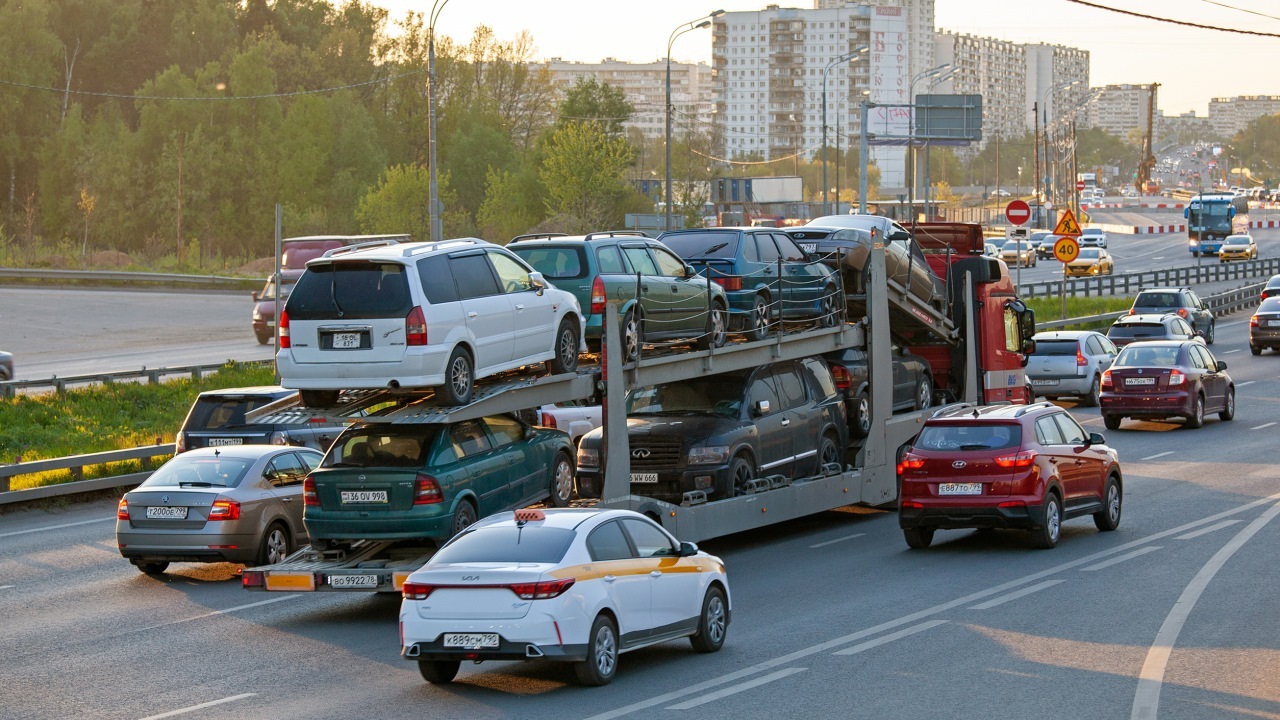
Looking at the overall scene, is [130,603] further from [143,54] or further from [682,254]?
[143,54]

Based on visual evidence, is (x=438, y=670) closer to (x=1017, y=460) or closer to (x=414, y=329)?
(x=414, y=329)

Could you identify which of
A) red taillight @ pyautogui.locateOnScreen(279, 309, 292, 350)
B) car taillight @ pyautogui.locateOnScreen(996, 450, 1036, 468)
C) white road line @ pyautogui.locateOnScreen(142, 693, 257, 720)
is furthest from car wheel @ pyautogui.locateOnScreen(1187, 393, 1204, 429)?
white road line @ pyautogui.locateOnScreen(142, 693, 257, 720)

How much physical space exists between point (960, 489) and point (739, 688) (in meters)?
7.10

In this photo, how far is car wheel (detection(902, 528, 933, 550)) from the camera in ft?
60.6

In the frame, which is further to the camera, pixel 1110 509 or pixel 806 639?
pixel 1110 509

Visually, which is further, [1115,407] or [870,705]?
[1115,407]

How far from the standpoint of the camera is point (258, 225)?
3573 inches

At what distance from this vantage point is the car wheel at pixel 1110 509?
19219mm

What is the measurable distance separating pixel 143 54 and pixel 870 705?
314 feet

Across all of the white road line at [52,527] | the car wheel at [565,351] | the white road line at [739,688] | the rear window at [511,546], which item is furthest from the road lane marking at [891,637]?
the white road line at [52,527]

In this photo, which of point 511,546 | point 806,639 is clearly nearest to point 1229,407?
point 806,639

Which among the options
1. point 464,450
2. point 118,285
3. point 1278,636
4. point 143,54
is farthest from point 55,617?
point 143,54

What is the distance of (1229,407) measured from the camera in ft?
105

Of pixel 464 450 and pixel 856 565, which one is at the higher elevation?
pixel 464 450
